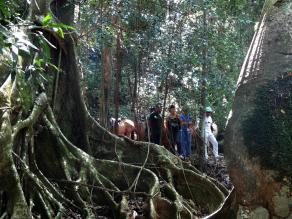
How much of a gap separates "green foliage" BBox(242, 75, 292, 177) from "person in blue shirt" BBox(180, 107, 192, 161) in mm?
7045

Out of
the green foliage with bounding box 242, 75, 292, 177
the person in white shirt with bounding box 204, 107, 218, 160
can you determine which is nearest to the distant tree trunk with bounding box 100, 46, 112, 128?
the person in white shirt with bounding box 204, 107, 218, 160

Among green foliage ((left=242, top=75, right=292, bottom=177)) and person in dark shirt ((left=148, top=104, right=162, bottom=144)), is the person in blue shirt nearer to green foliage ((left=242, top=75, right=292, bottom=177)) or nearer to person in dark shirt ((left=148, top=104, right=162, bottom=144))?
person in dark shirt ((left=148, top=104, right=162, bottom=144))

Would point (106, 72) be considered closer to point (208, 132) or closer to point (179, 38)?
point (179, 38)

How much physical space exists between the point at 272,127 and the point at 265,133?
5 centimetres

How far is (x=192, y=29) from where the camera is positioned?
30.3 ft

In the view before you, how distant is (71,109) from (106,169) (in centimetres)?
114

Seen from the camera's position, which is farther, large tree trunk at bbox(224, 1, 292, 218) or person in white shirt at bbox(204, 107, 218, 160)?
person in white shirt at bbox(204, 107, 218, 160)

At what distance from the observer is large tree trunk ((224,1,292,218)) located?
2.57 meters

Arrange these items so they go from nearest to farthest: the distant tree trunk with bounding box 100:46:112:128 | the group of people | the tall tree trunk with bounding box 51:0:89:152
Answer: the tall tree trunk with bounding box 51:0:89:152, the distant tree trunk with bounding box 100:46:112:128, the group of people

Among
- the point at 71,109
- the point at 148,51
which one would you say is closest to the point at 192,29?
the point at 148,51

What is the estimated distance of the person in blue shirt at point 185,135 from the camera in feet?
32.5

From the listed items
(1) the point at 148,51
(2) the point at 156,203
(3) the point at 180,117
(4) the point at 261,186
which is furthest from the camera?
(3) the point at 180,117

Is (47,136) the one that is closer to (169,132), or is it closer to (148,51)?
(148,51)

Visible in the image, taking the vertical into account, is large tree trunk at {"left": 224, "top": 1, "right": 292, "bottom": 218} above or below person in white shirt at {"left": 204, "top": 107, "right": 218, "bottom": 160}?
above
